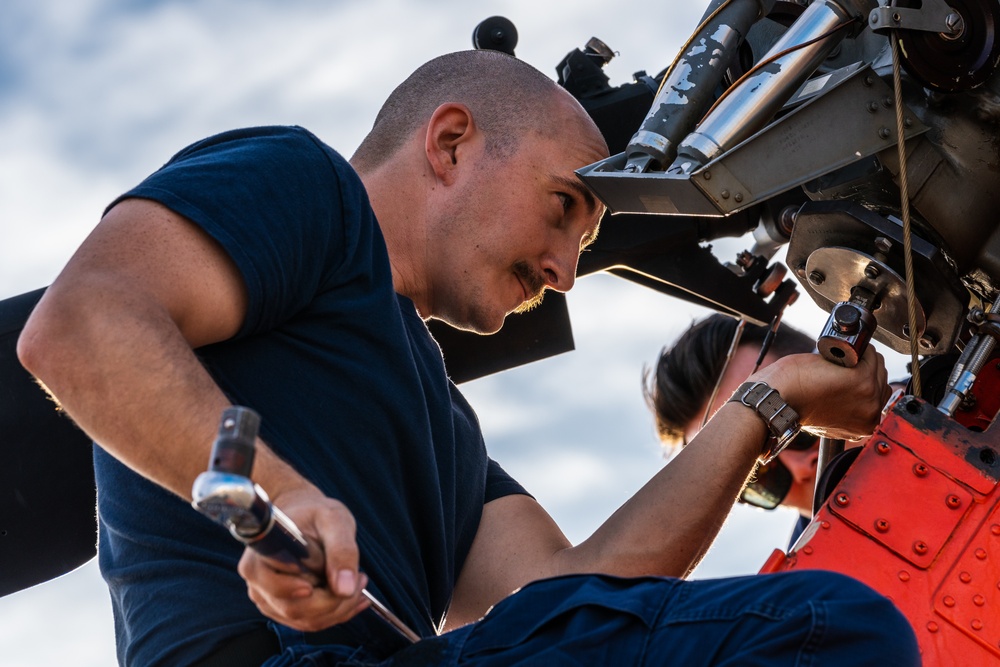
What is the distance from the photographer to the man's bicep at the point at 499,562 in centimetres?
269

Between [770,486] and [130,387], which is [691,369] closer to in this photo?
[770,486]

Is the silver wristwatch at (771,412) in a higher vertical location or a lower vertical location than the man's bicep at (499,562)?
higher

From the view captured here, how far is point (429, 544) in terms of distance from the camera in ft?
7.60

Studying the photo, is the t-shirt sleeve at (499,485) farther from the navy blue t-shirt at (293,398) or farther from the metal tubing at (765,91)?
the metal tubing at (765,91)

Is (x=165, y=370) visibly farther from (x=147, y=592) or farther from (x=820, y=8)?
(x=820, y=8)

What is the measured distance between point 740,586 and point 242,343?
839 millimetres

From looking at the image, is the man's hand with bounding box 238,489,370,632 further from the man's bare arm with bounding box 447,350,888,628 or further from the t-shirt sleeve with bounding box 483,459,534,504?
the t-shirt sleeve with bounding box 483,459,534,504

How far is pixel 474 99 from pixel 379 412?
105 cm

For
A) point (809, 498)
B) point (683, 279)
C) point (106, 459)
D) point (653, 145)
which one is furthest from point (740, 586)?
point (809, 498)

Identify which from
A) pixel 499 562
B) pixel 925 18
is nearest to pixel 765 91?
pixel 925 18

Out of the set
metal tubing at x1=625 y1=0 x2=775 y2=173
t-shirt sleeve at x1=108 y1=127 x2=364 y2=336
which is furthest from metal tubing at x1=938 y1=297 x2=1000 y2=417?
t-shirt sleeve at x1=108 y1=127 x2=364 y2=336

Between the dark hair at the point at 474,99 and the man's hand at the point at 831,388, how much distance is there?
730 mm

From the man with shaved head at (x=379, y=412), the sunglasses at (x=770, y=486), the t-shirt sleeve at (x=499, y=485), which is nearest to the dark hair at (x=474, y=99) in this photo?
the man with shaved head at (x=379, y=412)

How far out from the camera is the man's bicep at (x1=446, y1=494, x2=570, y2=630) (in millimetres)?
2688
